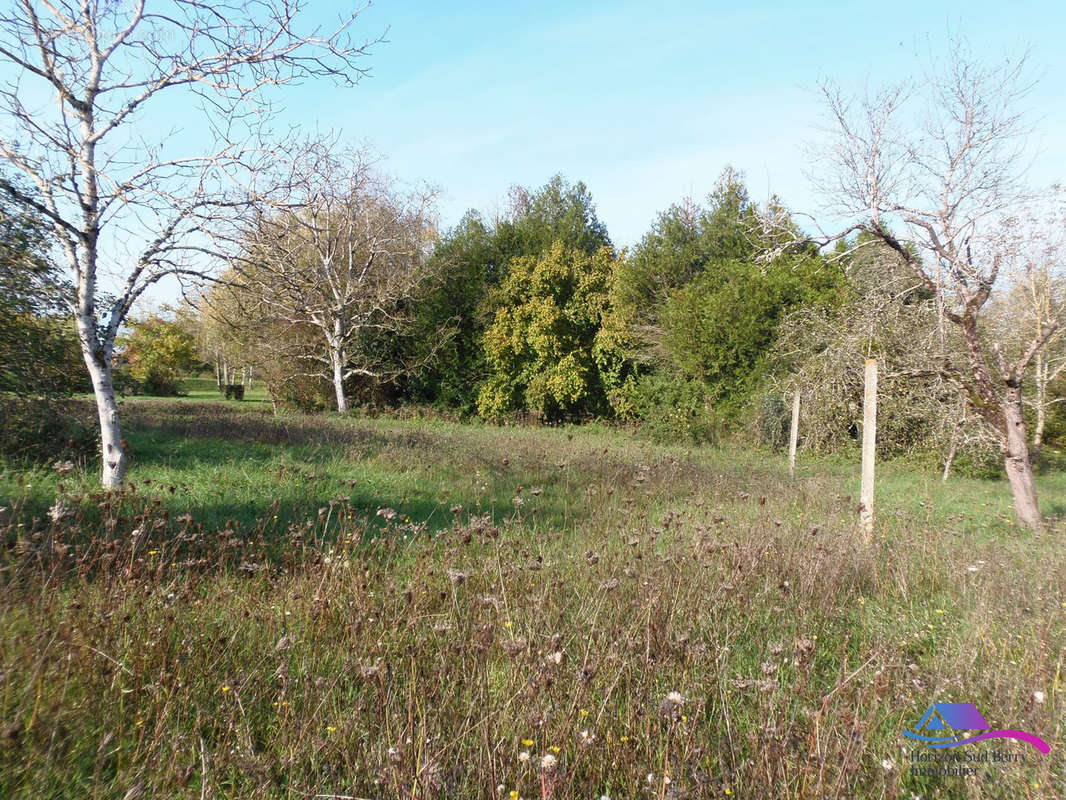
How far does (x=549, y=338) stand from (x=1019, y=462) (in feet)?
55.2

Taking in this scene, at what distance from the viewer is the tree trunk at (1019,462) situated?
7176 mm

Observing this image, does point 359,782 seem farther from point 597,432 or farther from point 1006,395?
point 597,432

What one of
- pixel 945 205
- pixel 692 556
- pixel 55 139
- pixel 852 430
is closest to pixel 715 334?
pixel 852 430

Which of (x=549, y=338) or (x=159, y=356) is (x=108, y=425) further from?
(x=159, y=356)

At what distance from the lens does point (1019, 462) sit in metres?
7.28

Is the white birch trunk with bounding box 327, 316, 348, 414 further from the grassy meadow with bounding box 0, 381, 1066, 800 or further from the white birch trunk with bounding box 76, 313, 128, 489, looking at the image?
the grassy meadow with bounding box 0, 381, 1066, 800

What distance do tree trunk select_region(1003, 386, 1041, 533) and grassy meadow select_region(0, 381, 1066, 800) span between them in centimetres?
103

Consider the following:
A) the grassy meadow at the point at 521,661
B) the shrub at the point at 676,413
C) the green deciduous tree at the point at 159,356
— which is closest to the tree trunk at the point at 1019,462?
the grassy meadow at the point at 521,661

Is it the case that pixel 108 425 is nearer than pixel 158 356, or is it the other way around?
pixel 108 425

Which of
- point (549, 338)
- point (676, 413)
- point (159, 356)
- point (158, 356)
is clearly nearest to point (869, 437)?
point (676, 413)

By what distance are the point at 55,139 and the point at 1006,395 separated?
11.5 metres

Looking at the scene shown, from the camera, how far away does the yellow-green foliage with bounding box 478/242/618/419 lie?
75.3 ft

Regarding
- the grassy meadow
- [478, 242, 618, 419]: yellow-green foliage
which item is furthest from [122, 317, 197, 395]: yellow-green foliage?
the grassy meadow

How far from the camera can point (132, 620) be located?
306 cm
